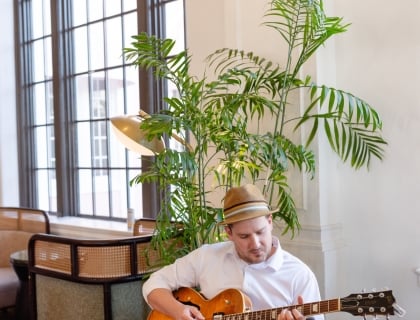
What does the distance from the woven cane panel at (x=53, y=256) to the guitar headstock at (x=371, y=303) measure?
5.98 feet

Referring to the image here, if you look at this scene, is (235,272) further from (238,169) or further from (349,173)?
(349,173)

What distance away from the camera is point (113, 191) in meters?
4.98

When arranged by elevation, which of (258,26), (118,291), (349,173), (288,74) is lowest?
(118,291)

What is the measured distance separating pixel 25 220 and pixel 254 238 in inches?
135

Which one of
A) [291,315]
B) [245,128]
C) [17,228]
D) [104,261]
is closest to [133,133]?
[245,128]

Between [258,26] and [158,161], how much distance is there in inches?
42.7

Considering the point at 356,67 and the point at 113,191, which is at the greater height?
the point at 356,67

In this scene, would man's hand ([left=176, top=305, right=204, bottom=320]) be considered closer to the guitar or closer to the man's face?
the guitar

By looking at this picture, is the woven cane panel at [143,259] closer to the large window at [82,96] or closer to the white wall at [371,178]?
the white wall at [371,178]

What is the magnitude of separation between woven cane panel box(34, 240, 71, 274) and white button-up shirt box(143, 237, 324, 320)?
880 millimetres

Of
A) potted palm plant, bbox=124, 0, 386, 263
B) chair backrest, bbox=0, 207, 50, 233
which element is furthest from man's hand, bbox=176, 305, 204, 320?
chair backrest, bbox=0, 207, 50, 233

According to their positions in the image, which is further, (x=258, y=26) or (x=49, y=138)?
(x=49, y=138)

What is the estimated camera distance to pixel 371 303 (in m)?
1.64

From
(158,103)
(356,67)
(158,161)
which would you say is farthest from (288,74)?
(158,103)
